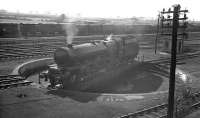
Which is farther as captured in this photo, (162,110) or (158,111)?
(162,110)

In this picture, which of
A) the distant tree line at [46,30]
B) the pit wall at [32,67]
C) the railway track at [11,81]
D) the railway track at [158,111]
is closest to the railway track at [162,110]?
the railway track at [158,111]

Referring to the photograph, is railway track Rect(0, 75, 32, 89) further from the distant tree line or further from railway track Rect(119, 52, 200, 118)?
the distant tree line

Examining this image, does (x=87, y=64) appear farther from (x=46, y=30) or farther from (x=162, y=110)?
(x=46, y=30)

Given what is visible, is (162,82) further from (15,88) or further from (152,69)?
(15,88)

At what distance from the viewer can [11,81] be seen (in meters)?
19.5

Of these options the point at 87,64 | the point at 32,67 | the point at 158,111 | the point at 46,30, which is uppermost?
the point at 46,30

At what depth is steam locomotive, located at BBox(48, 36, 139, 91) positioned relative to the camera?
1961cm

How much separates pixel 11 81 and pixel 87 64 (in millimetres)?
6242

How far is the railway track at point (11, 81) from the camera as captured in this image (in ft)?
60.3

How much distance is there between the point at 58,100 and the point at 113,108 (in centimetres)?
A: 369

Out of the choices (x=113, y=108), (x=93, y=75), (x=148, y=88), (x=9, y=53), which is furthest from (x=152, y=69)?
(x=9, y=53)

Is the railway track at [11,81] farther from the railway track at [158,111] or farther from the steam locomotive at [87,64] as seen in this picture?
the railway track at [158,111]

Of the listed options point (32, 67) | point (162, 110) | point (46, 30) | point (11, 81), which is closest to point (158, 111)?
point (162, 110)

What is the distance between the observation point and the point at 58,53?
65.2 ft
